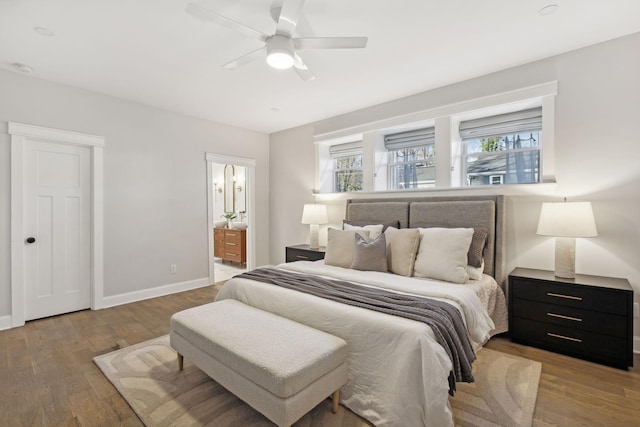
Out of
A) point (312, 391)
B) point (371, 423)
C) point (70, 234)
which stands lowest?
point (371, 423)

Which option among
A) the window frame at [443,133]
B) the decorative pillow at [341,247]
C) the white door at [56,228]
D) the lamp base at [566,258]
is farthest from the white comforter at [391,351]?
the white door at [56,228]

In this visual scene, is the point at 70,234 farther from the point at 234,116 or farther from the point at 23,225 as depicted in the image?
the point at 234,116

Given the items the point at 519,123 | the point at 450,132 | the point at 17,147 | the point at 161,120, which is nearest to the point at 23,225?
the point at 17,147

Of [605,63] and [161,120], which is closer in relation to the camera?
[605,63]

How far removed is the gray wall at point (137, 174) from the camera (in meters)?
Answer: 3.19

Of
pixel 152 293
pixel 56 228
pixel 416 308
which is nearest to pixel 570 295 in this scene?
Result: pixel 416 308

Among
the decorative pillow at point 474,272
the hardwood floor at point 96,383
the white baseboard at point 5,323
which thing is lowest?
the hardwood floor at point 96,383

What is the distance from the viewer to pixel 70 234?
3.59 metres

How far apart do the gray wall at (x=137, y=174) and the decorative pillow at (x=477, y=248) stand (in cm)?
377

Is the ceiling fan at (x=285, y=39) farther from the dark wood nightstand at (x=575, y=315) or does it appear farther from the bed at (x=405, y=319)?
the dark wood nightstand at (x=575, y=315)

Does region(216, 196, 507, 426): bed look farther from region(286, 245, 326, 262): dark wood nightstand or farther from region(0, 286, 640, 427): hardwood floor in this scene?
region(286, 245, 326, 262): dark wood nightstand

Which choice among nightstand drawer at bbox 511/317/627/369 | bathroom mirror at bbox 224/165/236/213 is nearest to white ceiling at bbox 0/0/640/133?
nightstand drawer at bbox 511/317/627/369

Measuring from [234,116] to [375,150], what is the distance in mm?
2207

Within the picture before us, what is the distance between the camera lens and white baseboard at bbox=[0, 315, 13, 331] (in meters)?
3.10
